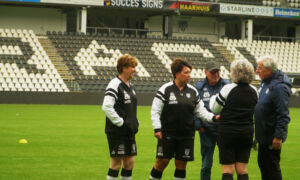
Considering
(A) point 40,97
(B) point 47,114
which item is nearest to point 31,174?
(B) point 47,114

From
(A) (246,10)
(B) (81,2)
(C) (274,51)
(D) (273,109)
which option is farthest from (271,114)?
(C) (274,51)

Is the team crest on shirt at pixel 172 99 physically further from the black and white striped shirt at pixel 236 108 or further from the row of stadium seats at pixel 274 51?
the row of stadium seats at pixel 274 51

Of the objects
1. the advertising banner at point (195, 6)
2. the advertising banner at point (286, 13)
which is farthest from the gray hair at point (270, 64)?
the advertising banner at point (286, 13)

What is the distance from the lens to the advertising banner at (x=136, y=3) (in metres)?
37.1

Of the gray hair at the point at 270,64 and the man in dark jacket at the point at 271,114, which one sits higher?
the gray hair at the point at 270,64

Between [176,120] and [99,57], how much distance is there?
2905 cm

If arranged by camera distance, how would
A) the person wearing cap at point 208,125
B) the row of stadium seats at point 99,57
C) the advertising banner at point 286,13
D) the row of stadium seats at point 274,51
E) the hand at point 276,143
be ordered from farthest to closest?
the advertising banner at point 286,13, the row of stadium seats at point 274,51, the row of stadium seats at point 99,57, the person wearing cap at point 208,125, the hand at point 276,143

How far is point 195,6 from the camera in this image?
4003 centimetres

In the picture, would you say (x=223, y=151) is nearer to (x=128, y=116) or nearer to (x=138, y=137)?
(x=128, y=116)

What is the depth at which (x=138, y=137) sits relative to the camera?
15383 mm

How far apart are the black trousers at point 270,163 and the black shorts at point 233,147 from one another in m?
0.53

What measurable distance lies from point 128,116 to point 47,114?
15.8m

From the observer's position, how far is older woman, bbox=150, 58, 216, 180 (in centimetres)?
723

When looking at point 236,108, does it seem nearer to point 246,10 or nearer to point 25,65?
point 25,65
